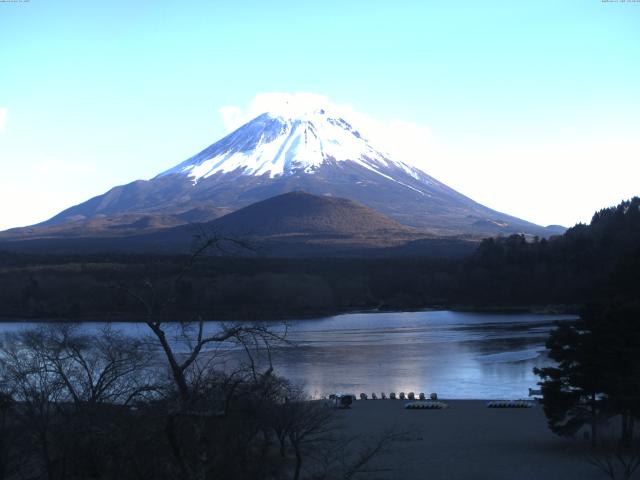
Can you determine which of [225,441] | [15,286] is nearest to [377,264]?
[15,286]

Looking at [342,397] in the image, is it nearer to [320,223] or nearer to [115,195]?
[320,223]

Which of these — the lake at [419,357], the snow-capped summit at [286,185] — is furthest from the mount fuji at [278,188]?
the lake at [419,357]

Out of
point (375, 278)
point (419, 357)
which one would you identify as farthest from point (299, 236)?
point (419, 357)

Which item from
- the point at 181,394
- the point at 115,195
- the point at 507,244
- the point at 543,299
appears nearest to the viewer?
the point at 181,394

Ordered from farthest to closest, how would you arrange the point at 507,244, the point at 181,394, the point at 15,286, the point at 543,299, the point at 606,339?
1. the point at 507,244
2. the point at 543,299
3. the point at 15,286
4. the point at 606,339
5. the point at 181,394

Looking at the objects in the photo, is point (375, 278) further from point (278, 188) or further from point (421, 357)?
point (278, 188)

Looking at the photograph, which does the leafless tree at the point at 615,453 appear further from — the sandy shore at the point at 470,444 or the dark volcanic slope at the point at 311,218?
the dark volcanic slope at the point at 311,218

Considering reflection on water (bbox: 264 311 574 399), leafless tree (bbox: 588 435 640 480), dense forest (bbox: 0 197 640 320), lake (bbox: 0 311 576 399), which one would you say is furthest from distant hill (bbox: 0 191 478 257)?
leafless tree (bbox: 588 435 640 480)
